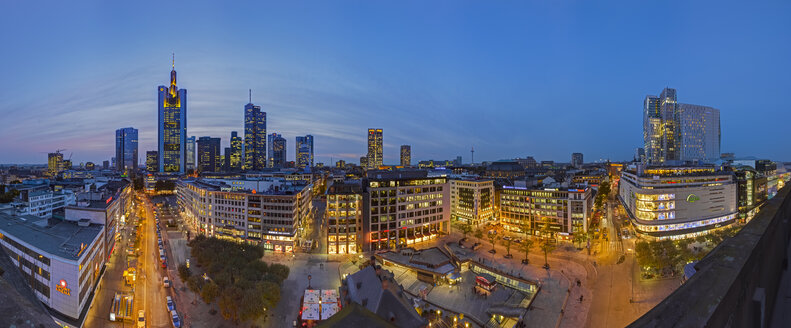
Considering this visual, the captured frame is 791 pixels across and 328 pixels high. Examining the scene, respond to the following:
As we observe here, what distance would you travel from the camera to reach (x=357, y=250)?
158ft

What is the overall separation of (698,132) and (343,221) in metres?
157

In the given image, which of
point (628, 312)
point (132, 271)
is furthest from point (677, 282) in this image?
point (132, 271)

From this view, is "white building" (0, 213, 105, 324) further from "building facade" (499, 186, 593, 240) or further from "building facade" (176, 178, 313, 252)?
"building facade" (499, 186, 593, 240)

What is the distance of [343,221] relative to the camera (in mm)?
47594

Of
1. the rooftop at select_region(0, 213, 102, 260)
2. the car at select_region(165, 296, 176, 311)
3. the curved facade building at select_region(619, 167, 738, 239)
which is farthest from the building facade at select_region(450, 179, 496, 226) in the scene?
the rooftop at select_region(0, 213, 102, 260)

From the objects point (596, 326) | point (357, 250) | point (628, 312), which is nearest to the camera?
point (596, 326)

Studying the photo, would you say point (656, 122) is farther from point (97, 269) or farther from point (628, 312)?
point (97, 269)

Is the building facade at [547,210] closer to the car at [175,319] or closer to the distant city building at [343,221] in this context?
the distant city building at [343,221]

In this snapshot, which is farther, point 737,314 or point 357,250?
point 357,250

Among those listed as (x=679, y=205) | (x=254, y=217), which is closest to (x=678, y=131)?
(x=679, y=205)

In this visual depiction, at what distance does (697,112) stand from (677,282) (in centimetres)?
13557

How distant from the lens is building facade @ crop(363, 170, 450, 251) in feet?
164

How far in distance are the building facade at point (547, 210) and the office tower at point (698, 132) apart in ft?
370

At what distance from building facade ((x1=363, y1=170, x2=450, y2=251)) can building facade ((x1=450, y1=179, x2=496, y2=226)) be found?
31.4ft
